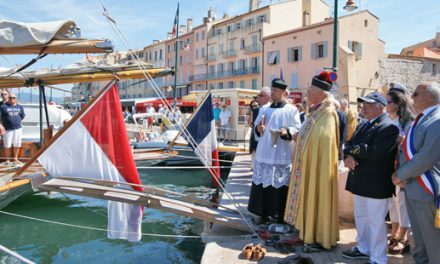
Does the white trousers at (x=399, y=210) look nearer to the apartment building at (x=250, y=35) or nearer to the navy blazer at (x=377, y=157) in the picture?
the navy blazer at (x=377, y=157)

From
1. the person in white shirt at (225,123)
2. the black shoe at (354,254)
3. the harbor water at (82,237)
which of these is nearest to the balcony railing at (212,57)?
the person in white shirt at (225,123)

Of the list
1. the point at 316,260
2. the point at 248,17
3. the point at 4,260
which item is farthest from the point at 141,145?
the point at 248,17

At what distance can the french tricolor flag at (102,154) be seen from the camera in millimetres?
4125

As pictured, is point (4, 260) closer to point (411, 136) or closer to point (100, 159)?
point (100, 159)

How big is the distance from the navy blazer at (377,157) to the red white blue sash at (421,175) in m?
0.23

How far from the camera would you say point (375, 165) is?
341 cm

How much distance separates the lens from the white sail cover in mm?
5723

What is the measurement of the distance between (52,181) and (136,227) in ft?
3.59

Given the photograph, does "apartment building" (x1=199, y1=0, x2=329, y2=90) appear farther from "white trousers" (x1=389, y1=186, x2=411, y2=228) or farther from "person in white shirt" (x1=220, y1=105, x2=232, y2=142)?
"white trousers" (x1=389, y1=186, x2=411, y2=228)

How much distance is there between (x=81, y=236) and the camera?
20.7ft

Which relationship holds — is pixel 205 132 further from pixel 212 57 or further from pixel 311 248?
pixel 212 57

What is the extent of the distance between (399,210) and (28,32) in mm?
5980

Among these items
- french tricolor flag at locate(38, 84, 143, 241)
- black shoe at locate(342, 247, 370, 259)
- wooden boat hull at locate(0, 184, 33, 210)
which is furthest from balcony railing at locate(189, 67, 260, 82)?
black shoe at locate(342, 247, 370, 259)

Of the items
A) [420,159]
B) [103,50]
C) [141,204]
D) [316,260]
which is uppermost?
[103,50]
